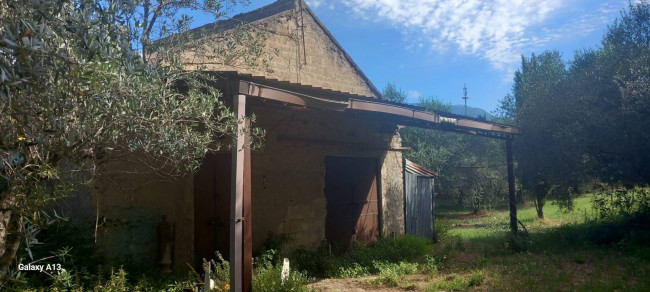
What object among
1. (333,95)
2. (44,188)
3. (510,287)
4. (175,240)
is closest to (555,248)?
(510,287)

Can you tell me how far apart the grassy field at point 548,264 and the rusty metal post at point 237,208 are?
114 inches

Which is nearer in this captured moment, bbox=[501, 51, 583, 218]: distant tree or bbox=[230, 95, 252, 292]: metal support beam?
bbox=[230, 95, 252, 292]: metal support beam

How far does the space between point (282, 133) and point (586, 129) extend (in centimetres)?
684

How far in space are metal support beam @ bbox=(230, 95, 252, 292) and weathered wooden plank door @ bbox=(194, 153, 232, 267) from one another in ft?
5.68

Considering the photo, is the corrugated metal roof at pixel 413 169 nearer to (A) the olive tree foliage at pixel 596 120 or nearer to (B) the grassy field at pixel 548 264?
(B) the grassy field at pixel 548 264

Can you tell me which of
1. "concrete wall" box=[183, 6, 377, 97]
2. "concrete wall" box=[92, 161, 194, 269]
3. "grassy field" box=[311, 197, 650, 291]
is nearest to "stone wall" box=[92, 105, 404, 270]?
"concrete wall" box=[92, 161, 194, 269]

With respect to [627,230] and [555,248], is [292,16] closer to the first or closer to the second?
[555,248]

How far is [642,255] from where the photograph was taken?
25.5ft

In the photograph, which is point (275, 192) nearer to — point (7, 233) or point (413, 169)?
point (7, 233)

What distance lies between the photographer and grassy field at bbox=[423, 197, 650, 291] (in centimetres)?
612

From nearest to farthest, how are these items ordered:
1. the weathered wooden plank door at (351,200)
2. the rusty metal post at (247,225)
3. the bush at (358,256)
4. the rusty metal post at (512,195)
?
the rusty metal post at (247,225) < the bush at (358,256) < the weathered wooden plank door at (351,200) < the rusty metal post at (512,195)

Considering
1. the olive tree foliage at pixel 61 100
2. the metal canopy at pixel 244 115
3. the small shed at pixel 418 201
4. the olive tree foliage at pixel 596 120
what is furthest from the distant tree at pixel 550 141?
the olive tree foliage at pixel 61 100

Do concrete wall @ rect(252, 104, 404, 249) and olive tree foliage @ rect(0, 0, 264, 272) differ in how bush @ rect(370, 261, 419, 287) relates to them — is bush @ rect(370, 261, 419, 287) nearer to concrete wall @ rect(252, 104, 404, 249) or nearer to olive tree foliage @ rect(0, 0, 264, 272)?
concrete wall @ rect(252, 104, 404, 249)

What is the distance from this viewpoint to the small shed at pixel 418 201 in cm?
1044
